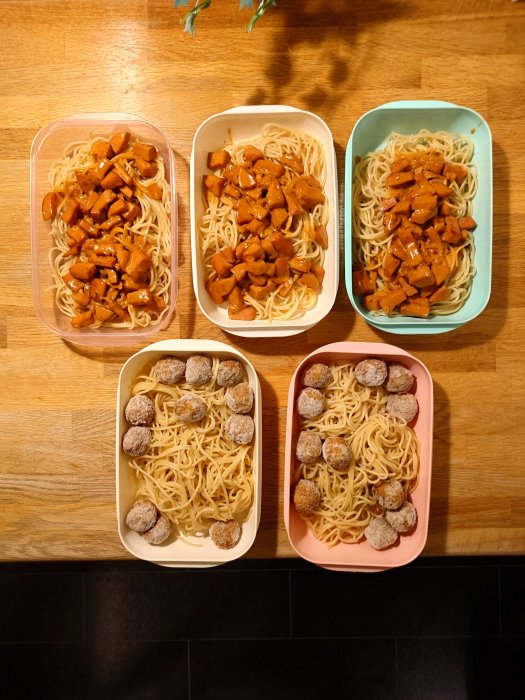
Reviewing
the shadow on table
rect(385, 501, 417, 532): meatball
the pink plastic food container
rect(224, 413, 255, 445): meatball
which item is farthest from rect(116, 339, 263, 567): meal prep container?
the shadow on table

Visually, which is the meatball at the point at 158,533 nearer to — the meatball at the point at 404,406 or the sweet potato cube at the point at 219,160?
the meatball at the point at 404,406

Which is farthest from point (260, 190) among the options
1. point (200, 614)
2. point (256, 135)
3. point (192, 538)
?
point (200, 614)

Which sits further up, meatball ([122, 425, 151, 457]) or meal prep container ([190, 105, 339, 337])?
meal prep container ([190, 105, 339, 337])

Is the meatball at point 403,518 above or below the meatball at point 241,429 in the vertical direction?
below

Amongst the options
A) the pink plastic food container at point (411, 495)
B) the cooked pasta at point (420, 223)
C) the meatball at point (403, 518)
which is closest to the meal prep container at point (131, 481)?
the pink plastic food container at point (411, 495)

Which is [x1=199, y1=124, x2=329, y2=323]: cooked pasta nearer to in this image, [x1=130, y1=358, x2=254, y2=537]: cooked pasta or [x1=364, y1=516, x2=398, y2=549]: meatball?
[x1=130, y1=358, x2=254, y2=537]: cooked pasta

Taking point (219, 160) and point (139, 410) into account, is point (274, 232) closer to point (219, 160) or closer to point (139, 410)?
point (219, 160)
